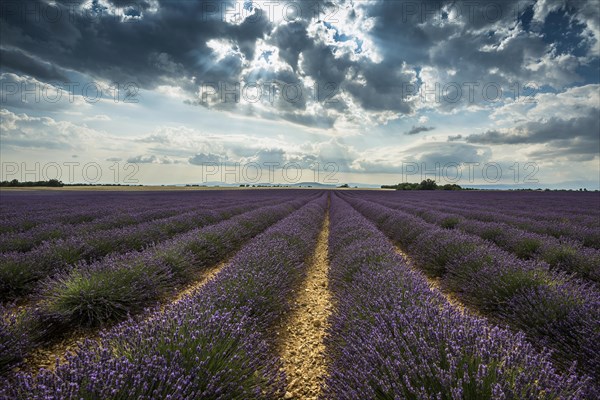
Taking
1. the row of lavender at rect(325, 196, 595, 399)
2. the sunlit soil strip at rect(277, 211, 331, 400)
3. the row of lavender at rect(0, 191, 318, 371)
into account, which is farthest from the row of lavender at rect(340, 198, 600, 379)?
the row of lavender at rect(0, 191, 318, 371)

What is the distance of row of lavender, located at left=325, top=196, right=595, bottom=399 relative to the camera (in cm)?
132

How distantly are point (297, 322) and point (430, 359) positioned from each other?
1.99m

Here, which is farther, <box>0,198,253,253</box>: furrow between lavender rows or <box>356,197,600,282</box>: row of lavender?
<box>0,198,253,253</box>: furrow between lavender rows

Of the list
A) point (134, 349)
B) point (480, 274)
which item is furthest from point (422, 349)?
point (480, 274)

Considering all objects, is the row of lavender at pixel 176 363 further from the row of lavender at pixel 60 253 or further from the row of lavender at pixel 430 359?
the row of lavender at pixel 60 253

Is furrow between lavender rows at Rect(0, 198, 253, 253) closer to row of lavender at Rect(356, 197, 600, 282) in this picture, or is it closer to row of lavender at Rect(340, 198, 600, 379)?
row of lavender at Rect(340, 198, 600, 379)

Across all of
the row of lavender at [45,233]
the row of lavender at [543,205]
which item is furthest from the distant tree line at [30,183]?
the row of lavender at [543,205]

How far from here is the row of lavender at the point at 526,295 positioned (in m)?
2.21

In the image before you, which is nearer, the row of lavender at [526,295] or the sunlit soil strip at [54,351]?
the row of lavender at [526,295]

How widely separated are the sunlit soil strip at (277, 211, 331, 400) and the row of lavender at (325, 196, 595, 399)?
0.25 meters

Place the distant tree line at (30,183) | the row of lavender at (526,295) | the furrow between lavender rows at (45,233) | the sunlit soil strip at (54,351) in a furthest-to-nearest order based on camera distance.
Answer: the distant tree line at (30,183) → the furrow between lavender rows at (45,233) → the sunlit soil strip at (54,351) → the row of lavender at (526,295)

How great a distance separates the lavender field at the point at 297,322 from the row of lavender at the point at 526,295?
2 cm

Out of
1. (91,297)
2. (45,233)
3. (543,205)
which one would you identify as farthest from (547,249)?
(543,205)

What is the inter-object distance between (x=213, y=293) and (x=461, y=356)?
2117 millimetres
